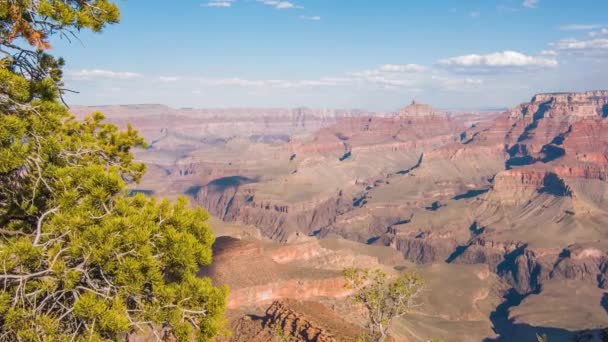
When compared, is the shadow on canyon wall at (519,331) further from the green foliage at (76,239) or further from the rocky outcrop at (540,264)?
the green foliage at (76,239)

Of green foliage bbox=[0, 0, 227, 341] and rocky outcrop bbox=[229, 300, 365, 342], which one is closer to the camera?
green foliage bbox=[0, 0, 227, 341]

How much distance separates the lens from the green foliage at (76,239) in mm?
12648

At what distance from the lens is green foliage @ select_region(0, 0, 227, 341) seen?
41.5ft

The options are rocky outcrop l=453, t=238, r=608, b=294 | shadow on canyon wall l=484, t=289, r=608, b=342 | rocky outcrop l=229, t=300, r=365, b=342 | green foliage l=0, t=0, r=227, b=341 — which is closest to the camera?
green foliage l=0, t=0, r=227, b=341

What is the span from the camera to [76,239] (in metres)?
13.0

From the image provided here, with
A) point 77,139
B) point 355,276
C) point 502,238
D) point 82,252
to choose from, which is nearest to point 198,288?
point 82,252

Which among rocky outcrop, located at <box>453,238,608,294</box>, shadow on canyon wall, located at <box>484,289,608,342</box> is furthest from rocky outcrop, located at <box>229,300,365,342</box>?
rocky outcrop, located at <box>453,238,608,294</box>

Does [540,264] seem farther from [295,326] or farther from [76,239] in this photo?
[76,239]

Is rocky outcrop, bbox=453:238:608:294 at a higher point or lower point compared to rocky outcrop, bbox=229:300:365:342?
lower

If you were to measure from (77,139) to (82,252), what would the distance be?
20.5ft

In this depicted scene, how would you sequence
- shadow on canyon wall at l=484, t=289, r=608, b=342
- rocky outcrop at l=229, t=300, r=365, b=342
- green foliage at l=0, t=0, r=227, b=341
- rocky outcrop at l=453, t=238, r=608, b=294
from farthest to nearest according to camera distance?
rocky outcrop at l=453, t=238, r=608, b=294, shadow on canyon wall at l=484, t=289, r=608, b=342, rocky outcrop at l=229, t=300, r=365, b=342, green foliage at l=0, t=0, r=227, b=341

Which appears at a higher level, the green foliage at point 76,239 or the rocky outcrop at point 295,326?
the green foliage at point 76,239

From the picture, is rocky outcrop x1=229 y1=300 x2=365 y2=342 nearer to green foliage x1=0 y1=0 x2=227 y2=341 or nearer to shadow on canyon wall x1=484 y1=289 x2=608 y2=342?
green foliage x1=0 y1=0 x2=227 y2=341

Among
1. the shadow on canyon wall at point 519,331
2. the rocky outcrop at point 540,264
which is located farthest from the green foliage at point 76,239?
the rocky outcrop at point 540,264
